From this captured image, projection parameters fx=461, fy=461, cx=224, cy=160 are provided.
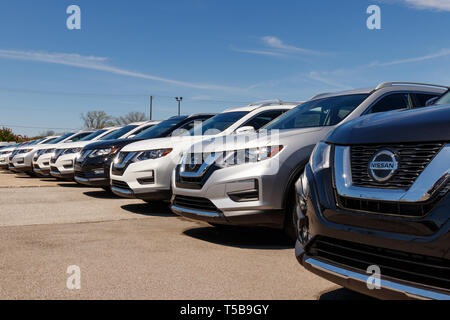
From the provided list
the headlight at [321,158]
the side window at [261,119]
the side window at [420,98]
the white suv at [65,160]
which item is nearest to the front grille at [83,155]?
the white suv at [65,160]

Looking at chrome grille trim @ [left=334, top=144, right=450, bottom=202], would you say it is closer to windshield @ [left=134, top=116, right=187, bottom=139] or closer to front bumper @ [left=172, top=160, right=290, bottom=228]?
front bumper @ [left=172, top=160, right=290, bottom=228]

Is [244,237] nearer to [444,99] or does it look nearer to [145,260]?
[145,260]

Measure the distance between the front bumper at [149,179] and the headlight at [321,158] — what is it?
4158mm

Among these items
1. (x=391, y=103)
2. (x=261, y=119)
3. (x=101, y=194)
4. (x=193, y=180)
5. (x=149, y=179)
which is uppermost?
(x=391, y=103)

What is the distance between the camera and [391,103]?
5.40 metres

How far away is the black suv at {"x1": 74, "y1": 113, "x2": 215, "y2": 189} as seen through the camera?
9.13 m

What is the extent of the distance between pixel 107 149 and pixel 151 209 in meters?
1.98

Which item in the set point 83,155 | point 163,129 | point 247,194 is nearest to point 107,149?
point 83,155

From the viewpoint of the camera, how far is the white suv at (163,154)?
6.98 meters

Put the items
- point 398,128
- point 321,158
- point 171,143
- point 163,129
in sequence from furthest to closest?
A: point 163,129
point 171,143
point 321,158
point 398,128

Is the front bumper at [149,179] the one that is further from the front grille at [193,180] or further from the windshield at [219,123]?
the front grille at [193,180]

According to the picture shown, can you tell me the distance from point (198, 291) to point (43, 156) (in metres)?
12.2
